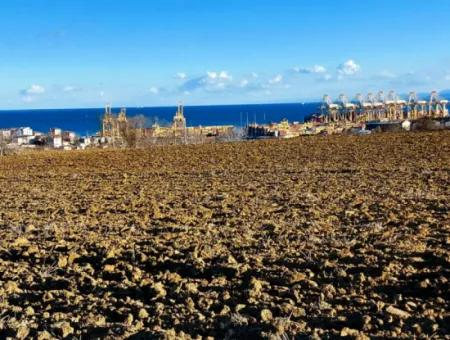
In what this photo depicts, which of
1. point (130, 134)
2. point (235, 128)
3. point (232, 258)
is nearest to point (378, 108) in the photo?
point (235, 128)

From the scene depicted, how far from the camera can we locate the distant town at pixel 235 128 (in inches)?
1924

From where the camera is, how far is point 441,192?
1222 cm

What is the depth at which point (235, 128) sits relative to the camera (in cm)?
8988

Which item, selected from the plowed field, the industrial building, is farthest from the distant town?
the plowed field

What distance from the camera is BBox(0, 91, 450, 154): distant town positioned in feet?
160

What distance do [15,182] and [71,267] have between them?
1236cm

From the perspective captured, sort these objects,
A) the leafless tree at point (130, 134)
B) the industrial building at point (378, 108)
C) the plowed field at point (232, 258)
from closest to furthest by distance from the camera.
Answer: the plowed field at point (232, 258), the leafless tree at point (130, 134), the industrial building at point (378, 108)

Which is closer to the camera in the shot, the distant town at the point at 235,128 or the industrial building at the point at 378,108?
the distant town at the point at 235,128

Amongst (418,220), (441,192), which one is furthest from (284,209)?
(441,192)

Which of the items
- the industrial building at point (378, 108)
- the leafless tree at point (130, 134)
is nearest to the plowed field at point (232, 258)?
the leafless tree at point (130, 134)

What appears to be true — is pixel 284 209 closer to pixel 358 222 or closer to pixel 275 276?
pixel 358 222

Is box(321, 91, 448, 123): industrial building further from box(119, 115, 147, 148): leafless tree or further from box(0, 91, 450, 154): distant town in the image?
box(119, 115, 147, 148): leafless tree

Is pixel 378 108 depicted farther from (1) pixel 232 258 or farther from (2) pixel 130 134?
(1) pixel 232 258

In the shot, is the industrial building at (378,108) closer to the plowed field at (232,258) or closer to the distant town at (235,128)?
the distant town at (235,128)
